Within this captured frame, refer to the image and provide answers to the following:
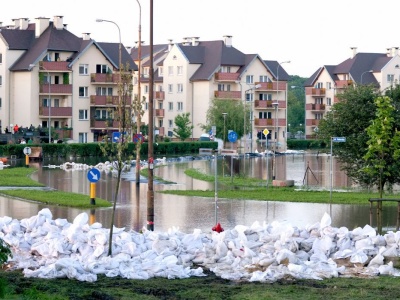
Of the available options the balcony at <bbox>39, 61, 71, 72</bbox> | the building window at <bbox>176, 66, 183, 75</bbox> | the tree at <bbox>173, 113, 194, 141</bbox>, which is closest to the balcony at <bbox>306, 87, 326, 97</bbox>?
the building window at <bbox>176, 66, 183, 75</bbox>

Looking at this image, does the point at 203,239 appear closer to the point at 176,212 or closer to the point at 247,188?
the point at 176,212

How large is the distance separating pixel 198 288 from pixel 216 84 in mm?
95983

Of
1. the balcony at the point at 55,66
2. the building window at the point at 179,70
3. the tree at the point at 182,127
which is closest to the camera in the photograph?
the balcony at the point at 55,66

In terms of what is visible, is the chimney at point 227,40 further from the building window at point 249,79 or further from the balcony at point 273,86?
the balcony at point 273,86

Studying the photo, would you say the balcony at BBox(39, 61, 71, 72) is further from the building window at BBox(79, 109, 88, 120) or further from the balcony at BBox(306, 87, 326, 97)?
the balcony at BBox(306, 87, 326, 97)

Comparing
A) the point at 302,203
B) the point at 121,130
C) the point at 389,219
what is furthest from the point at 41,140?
the point at 121,130

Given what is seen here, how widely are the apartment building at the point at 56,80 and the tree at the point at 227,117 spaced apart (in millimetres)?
11793

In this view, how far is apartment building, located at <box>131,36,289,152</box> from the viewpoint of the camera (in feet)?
368

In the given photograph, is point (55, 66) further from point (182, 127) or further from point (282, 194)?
point (282, 194)

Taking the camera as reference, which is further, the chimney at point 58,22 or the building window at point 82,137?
the building window at point 82,137

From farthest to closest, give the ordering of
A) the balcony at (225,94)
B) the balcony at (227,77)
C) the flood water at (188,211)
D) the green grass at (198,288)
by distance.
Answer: the balcony at (225,94) < the balcony at (227,77) < the flood water at (188,211) < the green grass at (198,288)

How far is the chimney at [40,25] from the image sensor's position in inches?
3787

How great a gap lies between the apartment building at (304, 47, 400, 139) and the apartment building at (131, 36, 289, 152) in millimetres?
10280

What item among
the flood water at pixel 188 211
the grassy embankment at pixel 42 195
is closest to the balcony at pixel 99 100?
the grassy embankment at pixel 42 195
